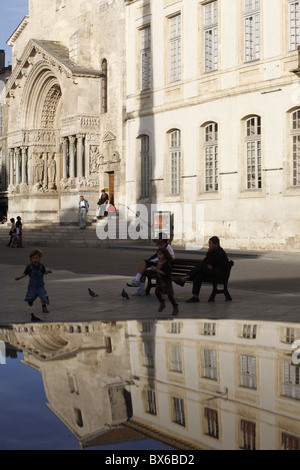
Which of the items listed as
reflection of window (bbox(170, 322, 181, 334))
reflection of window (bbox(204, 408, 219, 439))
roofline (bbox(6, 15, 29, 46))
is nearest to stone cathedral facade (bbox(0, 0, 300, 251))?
roofline (bbox(6, 15, 29, 46))

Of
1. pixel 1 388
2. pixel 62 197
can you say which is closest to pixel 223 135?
pixel 62 197

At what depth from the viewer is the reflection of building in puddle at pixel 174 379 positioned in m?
5.76

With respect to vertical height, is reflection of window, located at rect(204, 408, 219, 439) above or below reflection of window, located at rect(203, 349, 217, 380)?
below

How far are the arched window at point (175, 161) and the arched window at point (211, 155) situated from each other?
1.90 meters

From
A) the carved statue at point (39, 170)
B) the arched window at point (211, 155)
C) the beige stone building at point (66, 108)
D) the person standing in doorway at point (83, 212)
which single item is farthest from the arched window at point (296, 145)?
the carved statue at point (39, 170)

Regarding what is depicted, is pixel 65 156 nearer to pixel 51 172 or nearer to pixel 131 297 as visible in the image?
pixel 51 172

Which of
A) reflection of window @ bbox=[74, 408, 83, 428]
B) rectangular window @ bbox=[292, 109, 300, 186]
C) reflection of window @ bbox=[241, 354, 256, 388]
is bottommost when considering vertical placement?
reflection of window @ bbox=[74, 408, 83, 428]

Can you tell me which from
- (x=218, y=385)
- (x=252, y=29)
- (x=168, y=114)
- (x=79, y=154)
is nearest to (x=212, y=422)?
(x=218, y=385)

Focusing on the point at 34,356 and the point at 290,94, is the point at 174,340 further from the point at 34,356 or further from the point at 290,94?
the point at 290,94

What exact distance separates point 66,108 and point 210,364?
35077 millimetres

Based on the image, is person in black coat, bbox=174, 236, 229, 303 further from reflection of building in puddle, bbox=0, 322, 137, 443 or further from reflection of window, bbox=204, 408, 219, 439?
reflection of window, bbox=204, 408, 219, 439

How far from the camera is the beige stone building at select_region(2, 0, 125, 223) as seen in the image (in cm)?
4016

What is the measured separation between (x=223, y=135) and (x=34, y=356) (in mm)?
23856

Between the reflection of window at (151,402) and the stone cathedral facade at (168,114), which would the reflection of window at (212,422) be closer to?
the reflection of window at (151,402)
